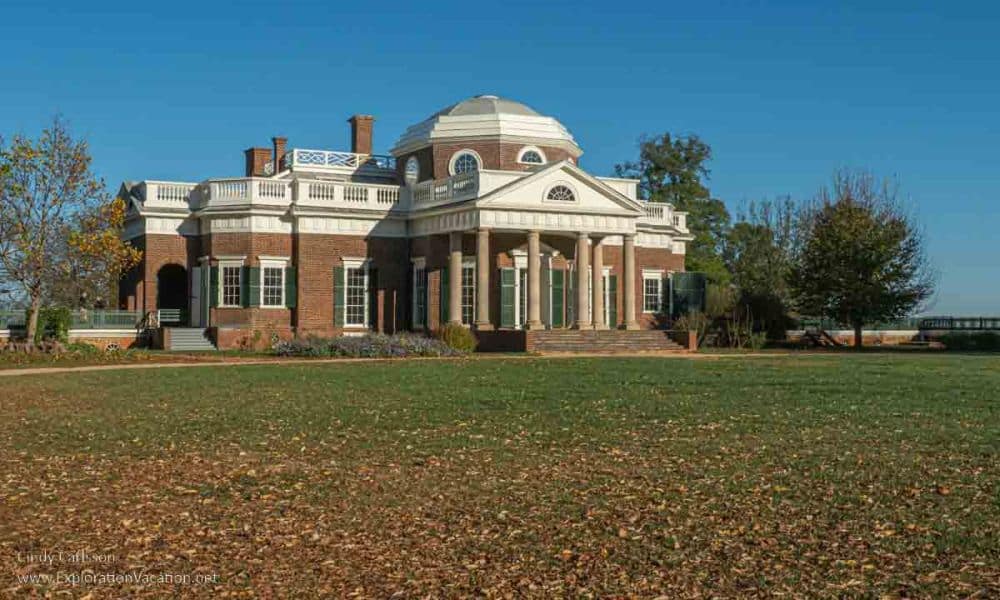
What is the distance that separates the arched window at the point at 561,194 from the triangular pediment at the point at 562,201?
4 centimetres

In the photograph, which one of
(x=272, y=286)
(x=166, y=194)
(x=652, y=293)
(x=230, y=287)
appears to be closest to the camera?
(x=230, y=287)

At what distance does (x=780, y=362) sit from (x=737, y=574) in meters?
22.3

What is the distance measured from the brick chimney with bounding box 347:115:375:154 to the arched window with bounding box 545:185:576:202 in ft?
42.1

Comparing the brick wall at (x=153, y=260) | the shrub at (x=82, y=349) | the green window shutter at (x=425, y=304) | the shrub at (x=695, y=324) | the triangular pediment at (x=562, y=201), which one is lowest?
the shrub at (x=82, y=349)

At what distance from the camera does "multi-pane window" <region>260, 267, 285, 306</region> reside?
39.0 meters

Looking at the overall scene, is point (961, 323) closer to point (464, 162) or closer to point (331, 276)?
point (464, 162)

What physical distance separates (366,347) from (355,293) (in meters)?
8.40

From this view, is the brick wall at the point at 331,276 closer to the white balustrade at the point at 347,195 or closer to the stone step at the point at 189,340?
the white balustrade at the point at 347,195

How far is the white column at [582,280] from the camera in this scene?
37.7 meters

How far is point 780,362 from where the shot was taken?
28297mm

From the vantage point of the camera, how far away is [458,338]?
3456 centimetres

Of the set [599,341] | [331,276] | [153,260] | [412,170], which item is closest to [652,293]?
[599,341]

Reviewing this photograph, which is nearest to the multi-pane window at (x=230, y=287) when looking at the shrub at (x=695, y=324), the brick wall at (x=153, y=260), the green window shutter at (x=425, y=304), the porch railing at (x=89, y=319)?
the brick wall at (x=153, y=260)

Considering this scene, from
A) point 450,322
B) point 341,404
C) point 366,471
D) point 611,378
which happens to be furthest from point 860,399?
point 450,322
